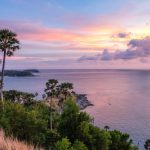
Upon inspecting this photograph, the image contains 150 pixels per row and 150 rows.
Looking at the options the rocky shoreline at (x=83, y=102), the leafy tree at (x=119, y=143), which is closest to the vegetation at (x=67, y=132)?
the leafy tree at (x=119, y=143)

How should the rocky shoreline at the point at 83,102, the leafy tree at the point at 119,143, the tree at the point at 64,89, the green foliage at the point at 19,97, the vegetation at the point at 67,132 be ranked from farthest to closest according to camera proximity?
the rocky shoreline at the point at 83,102, the green foliage at the point at 19,97, the tree at the point at 64,89, the leafy tree at the point at 119,143, the vegetation at the point at 67,132

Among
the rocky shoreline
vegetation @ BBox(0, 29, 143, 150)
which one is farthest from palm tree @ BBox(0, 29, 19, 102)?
the rocky shoreline

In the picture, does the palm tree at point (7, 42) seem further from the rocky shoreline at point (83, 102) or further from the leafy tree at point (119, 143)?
the rocky shoreline at point (83, 102)

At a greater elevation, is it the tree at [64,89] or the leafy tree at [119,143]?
the tree at [64,89]

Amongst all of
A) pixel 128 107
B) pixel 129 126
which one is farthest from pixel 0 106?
pixel 128 107

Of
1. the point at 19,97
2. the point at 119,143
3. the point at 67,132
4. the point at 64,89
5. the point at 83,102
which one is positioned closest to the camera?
the point at 67,132

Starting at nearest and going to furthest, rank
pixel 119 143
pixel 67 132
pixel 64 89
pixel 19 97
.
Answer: pixel 67 132
pixel 119 143
pixel 64 89
pixel 19 97

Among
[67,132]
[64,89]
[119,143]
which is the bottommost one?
[119,143]

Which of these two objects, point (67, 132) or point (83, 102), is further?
point (83, 102)

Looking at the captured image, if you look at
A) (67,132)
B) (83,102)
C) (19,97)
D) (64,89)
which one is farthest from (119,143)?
(83,102)

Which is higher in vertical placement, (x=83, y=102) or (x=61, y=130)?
(x=61, y=130)

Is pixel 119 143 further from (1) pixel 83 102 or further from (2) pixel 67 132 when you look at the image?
(1) pixel 83 102

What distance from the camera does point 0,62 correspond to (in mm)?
42875

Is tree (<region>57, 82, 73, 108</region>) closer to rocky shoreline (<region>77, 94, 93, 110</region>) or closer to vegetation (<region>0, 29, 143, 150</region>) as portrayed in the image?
vegetation (<region>0, 29, 143, 150</region>)
